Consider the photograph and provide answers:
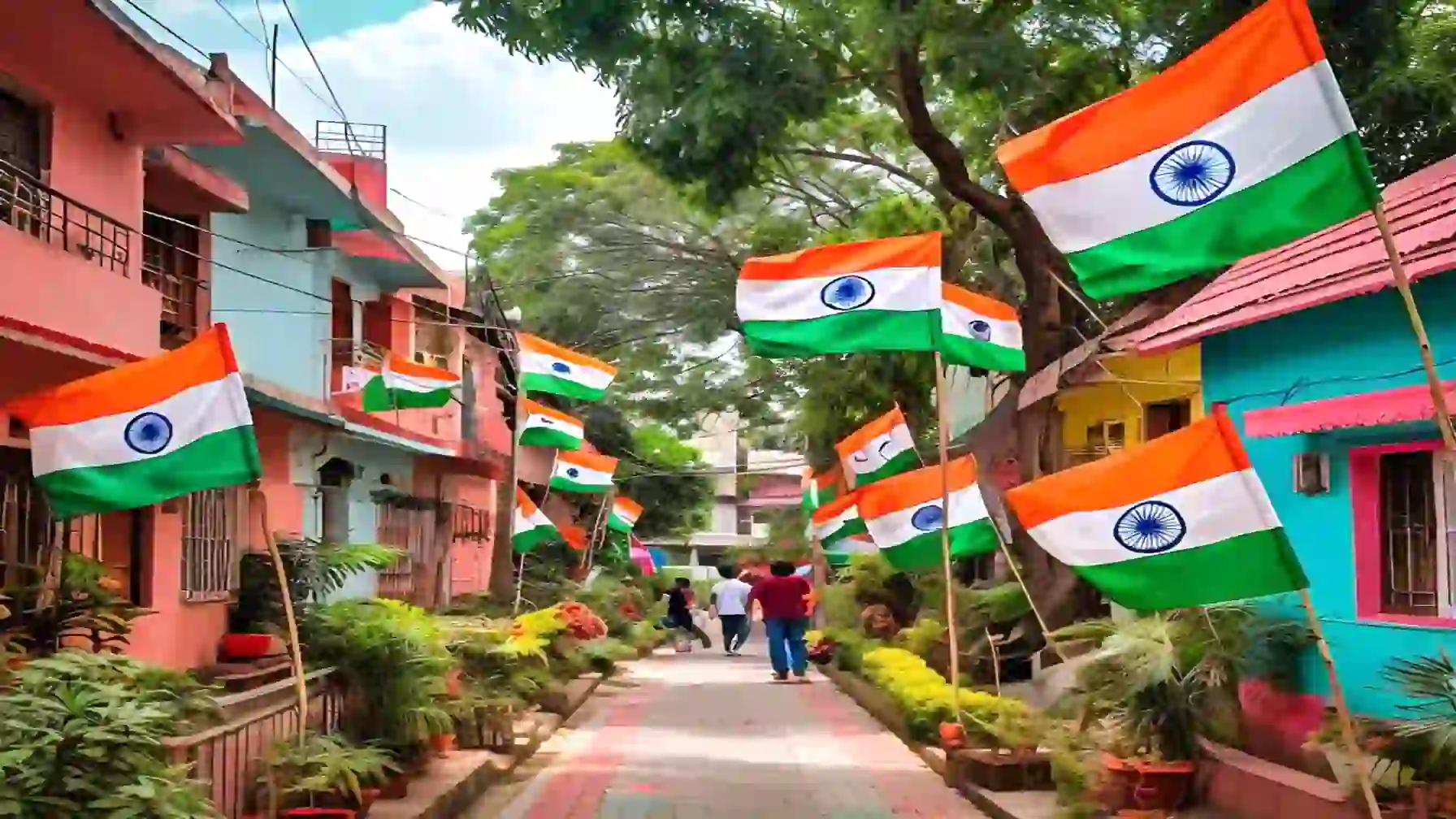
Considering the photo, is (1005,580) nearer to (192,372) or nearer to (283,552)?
(283,552)

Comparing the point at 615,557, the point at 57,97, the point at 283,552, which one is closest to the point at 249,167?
the point at 283,552

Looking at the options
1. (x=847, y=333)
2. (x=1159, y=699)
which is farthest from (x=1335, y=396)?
(x=847, y=333)

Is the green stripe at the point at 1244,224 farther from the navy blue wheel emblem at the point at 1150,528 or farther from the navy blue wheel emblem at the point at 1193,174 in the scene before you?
the navy blue wheel emblem at the point at 1150,528

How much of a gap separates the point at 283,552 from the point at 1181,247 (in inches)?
394

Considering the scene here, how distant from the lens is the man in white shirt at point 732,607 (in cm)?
3412

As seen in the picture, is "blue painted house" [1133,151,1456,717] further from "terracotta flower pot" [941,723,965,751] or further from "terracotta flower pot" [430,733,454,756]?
"terracotta flower pot" [430,733,454,756]

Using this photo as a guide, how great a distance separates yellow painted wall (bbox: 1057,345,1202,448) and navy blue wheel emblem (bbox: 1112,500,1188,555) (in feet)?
20.2

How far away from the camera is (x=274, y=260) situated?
21.1 m

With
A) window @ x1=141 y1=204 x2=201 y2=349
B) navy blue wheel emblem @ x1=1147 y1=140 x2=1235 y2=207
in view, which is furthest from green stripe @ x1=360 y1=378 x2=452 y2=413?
navy blue wheel emblem @ x1=1147 y1=140 x2=1235 y2=207

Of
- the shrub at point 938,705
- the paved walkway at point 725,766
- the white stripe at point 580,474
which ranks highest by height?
the white stripe at point 580,474

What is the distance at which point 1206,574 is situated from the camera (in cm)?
759

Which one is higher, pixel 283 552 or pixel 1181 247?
pixel 1181 247

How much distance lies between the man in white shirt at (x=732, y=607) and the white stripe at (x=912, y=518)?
18.5 m

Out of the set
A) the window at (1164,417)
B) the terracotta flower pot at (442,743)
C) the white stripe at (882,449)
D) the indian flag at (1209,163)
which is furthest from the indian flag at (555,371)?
the indian flag at (1209,163)
